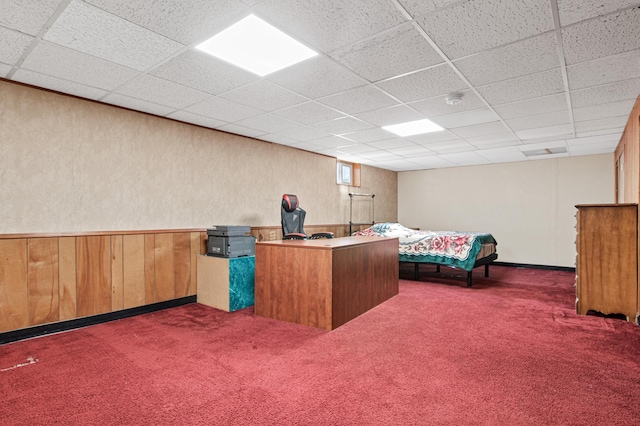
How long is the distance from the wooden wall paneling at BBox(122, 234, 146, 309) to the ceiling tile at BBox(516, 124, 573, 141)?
534 cm

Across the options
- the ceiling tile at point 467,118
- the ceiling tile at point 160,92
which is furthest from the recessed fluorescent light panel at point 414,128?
the ceiling tile at point 160,92

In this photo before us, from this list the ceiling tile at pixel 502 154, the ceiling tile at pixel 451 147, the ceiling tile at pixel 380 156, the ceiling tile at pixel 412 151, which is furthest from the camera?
the ceiling tile at pixel 380 156

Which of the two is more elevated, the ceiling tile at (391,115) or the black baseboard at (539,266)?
the ceiling tile at (391,115)

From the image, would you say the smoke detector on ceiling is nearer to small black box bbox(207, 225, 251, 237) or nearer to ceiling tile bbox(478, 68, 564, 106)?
ceiling tile bbox(478, 68, 564, 106)

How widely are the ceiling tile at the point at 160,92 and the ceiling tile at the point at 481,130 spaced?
348 cm

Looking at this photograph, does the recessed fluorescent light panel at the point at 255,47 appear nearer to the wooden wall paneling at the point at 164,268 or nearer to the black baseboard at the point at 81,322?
the wooden wall paneling at the point at 164,268

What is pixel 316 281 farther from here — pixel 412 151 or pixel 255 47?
pixel 412 151

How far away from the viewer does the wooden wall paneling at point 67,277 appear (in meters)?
3.35

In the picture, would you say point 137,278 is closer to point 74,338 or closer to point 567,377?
point 74,338

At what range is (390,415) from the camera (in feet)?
6.09

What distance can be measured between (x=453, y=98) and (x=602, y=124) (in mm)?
2560

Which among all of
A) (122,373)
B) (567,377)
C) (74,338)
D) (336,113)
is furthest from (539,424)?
(74,338)

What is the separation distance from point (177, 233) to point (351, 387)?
304 cm

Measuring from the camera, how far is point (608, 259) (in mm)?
3586
